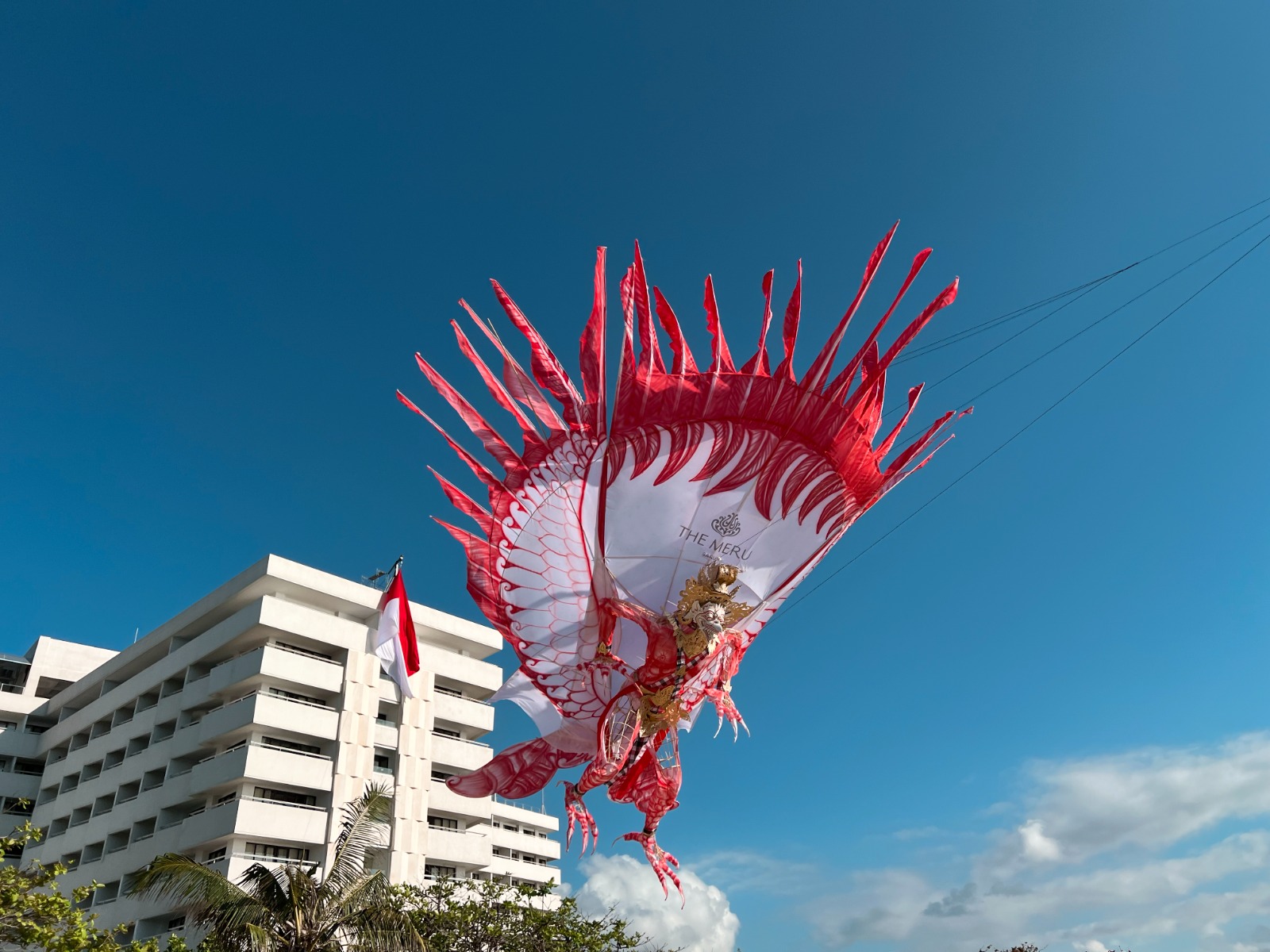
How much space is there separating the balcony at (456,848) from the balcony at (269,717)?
6.02 metres

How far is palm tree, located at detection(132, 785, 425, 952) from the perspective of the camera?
1645cm

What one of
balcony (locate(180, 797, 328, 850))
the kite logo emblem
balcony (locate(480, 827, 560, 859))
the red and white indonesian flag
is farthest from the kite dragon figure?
balcony (locate(480, 827, 560, 859))

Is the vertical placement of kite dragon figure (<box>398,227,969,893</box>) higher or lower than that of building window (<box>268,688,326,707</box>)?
lower

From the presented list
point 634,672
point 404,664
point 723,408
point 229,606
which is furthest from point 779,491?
point 229,606

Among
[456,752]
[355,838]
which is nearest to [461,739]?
[456,752]

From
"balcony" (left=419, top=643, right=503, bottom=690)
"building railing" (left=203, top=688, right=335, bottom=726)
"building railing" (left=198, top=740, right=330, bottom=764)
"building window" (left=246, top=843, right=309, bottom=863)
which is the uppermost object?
"balcony" (left=419, top=643, right=503, bottom=690)

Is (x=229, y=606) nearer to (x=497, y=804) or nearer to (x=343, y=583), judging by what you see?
(x=343, y=583)

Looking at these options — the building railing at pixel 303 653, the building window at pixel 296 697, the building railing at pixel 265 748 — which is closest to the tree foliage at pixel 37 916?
the building railing at pixel 265 748

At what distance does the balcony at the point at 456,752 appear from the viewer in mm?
38469

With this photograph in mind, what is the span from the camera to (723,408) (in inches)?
610

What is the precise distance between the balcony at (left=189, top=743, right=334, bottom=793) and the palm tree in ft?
51.0

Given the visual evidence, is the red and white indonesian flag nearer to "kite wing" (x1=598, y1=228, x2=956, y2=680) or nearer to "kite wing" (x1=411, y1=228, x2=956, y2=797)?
"kite wing" (x1=411, y1=228, x2=956, y2=797)

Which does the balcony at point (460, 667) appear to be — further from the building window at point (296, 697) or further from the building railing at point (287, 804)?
the building railing at point (287, 804)

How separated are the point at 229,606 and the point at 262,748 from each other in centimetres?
696
